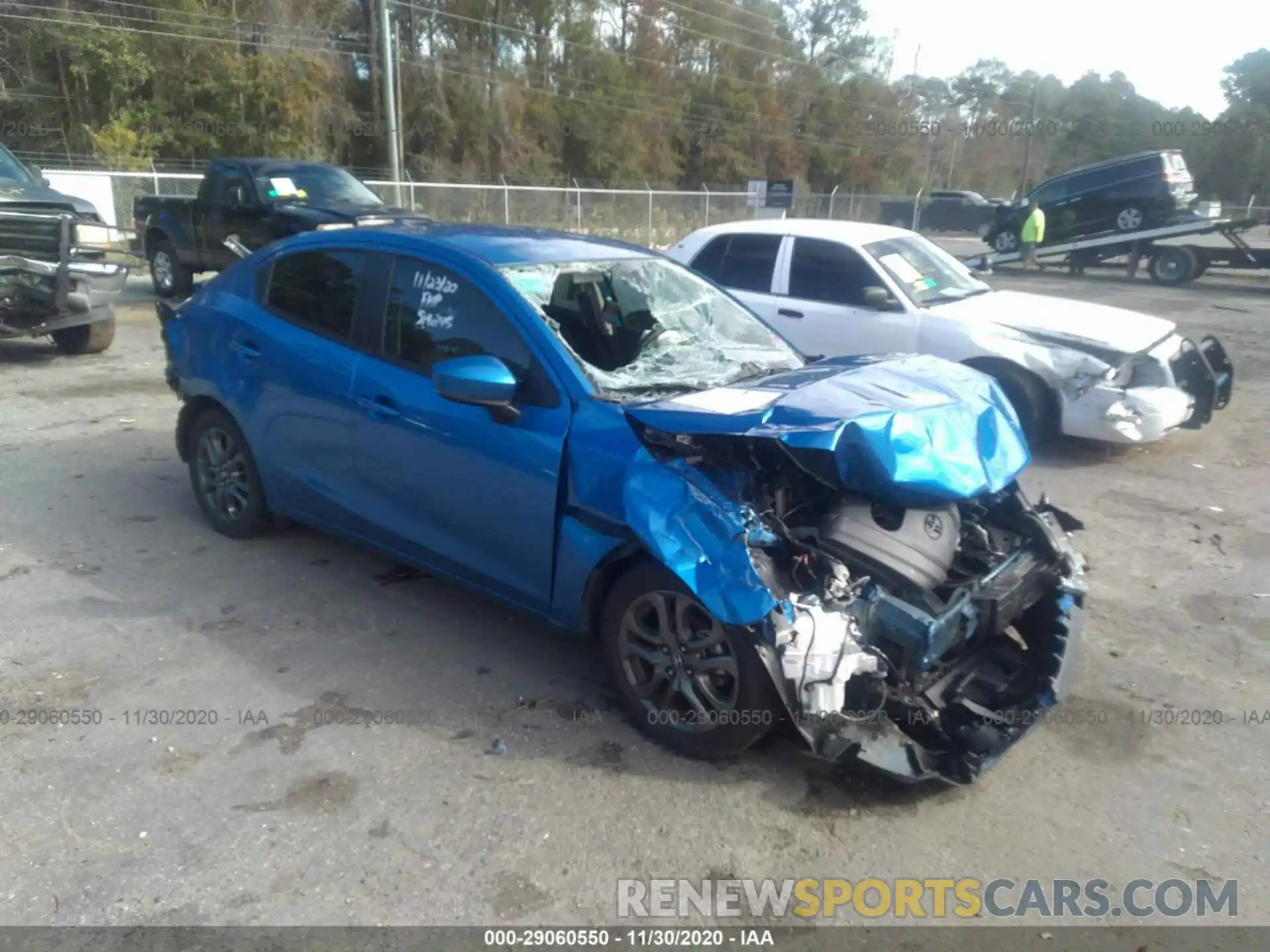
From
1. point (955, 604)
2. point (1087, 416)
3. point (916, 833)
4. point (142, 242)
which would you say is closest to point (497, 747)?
point (916, 833)

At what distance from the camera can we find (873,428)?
3.55 meters

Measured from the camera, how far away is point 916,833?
3.33 metres

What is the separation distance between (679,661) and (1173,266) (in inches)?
851

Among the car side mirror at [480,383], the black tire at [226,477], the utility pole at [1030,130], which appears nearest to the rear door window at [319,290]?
the black tire at [226,477]

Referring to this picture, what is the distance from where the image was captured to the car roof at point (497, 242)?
4520mm

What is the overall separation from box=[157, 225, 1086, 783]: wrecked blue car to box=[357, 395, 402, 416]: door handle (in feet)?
0.04

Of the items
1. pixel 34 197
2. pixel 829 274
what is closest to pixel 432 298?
pixel 829 274

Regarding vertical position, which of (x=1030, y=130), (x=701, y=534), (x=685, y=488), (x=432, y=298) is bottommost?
(x=701, y=534)

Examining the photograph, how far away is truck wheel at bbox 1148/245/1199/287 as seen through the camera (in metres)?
21.1

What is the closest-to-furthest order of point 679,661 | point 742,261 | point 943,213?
point 679,661 → point 742,261 → point 943,213

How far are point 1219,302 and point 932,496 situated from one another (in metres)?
18.3

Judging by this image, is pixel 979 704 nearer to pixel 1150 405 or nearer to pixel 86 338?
pixel 1150 405

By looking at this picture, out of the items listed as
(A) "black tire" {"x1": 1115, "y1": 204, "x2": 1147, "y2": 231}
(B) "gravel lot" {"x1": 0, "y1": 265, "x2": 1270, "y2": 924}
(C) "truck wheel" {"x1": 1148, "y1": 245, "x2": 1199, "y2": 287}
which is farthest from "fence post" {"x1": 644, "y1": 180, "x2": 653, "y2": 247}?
(B) "gravel lot" {"x1": 0, "y1": 265, "x2": 1270, "y2": 924}

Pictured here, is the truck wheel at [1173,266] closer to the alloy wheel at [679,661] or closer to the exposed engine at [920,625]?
the exposed engine at [920,625]
